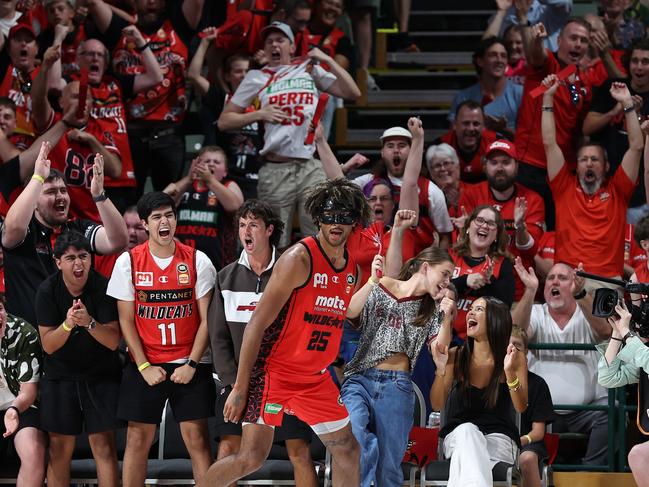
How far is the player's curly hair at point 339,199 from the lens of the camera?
5.80 m

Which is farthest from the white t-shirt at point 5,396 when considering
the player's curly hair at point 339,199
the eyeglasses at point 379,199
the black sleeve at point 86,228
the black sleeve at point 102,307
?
the eyeglasses at point 379,199

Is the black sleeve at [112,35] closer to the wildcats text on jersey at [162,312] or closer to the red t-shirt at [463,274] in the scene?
the red t-shirt at [463,274]

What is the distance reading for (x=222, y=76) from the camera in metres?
10.4

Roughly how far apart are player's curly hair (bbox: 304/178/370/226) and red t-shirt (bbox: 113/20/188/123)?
4084mm

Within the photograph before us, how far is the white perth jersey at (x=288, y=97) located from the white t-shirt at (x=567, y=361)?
241cm

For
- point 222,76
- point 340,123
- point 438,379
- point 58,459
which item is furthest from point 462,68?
point 58,459

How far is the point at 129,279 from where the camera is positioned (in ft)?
21.9

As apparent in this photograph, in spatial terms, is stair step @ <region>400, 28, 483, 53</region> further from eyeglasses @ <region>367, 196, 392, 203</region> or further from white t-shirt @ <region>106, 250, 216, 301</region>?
white t-shirt @ <region>106, 250, 216, 301</region>

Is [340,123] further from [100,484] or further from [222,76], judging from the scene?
[100,484]

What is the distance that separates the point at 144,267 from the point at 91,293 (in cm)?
39

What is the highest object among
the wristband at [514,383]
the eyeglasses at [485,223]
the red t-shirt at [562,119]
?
the red t-shirt at [562,119]

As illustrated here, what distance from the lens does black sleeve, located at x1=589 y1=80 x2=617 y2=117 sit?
9.59 meters

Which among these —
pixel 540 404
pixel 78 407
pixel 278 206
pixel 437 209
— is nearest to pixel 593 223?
pixel 437 209

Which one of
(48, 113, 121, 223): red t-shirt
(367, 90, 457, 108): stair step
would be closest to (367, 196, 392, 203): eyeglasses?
(48, 113, 121, 223): red t-shirt
